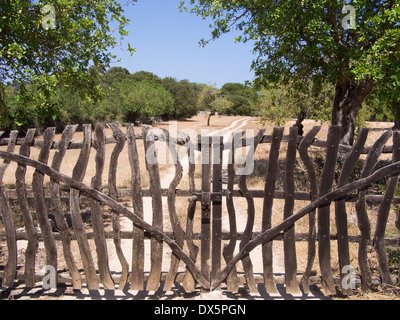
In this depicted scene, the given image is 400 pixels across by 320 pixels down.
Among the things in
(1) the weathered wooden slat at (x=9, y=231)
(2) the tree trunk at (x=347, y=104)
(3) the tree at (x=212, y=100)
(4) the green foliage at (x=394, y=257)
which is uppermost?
(3) the tree at (x=212, y=100)

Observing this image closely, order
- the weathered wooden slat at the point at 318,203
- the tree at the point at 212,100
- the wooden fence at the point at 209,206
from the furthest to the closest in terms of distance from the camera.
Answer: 1. the tree at the point at 212,100
2. the wooden fence at the point at 209,206
3. the weathered wooden slat at the point at 318,203

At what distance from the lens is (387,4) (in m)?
9.49

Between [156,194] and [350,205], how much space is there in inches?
236

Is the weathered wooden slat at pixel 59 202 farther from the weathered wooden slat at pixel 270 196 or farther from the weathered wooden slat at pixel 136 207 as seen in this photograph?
the weathered wooden slat at pixel 270 196

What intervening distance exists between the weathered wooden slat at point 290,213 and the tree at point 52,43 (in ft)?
17.7

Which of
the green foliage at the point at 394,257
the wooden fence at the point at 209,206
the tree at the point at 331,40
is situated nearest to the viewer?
the wooden fence at the point at 209,206

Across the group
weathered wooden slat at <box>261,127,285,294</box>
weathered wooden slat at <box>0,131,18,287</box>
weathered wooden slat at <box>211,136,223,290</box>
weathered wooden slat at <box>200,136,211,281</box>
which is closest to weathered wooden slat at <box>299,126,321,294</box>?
weathered wooden slat at <box>261,127,285,294</box>

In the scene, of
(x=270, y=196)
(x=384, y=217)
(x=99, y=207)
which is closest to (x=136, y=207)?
(x=99, y=207)

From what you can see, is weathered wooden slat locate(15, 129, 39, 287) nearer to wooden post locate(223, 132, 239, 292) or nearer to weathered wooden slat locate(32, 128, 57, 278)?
weathered wooden slat locate(32, 128, 57, 278)

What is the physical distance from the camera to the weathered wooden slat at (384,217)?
14.1ft

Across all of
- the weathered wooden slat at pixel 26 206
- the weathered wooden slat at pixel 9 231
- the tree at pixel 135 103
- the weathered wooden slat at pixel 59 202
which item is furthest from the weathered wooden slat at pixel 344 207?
the tree at pixel 135 103

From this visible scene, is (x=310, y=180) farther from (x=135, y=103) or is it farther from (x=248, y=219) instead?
(x=135, y=103)

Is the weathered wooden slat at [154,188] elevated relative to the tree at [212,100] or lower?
lower

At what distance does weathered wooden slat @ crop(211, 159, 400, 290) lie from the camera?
422 cm
